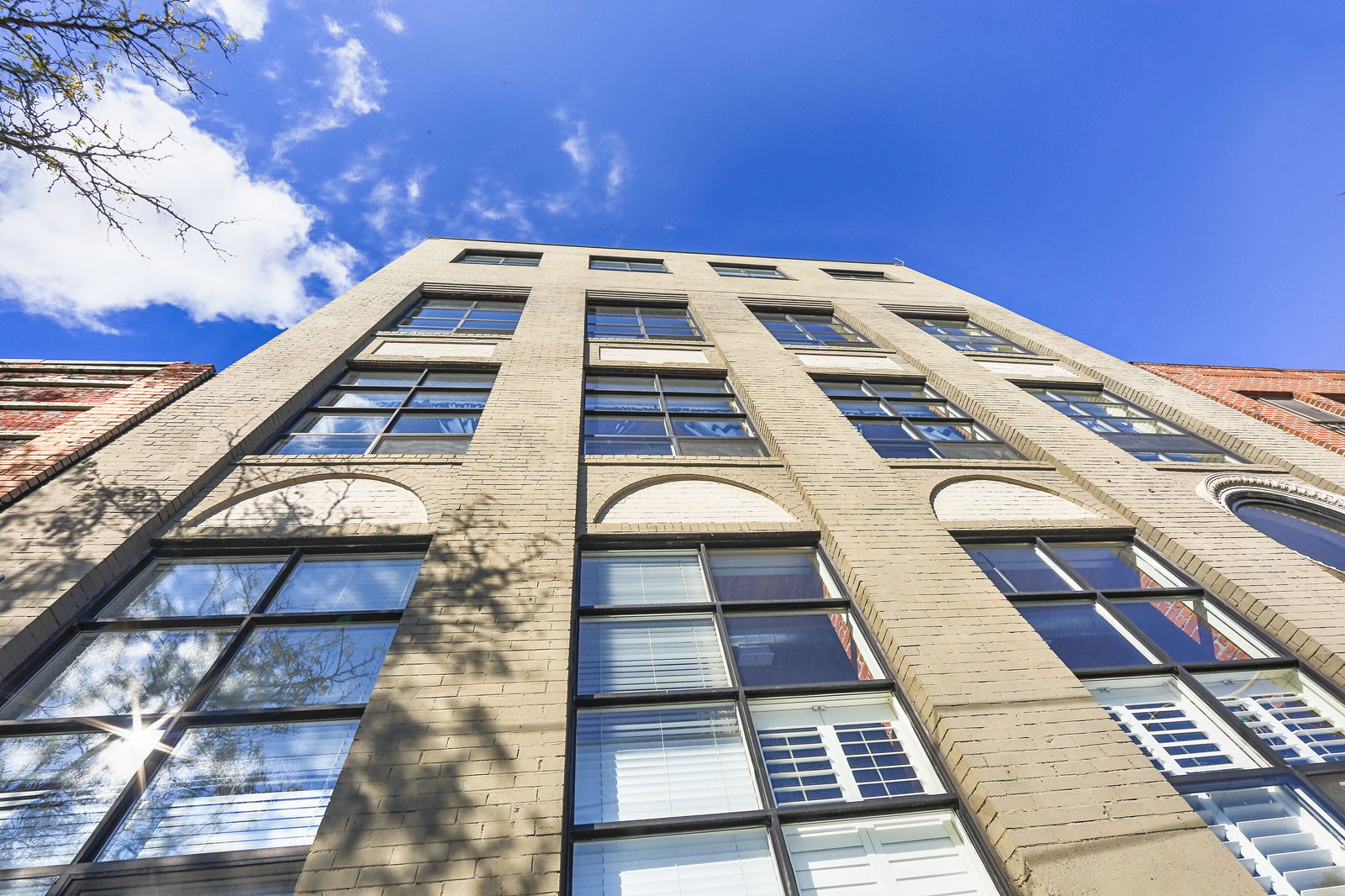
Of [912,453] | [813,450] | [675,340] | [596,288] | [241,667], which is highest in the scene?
[596,288]

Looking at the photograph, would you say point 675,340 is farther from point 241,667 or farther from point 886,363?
point 241,667

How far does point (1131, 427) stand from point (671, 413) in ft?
24.8

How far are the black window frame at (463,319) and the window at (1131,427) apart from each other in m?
9.82

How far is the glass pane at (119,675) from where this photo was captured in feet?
11.4

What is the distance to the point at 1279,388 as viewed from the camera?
1185 centimetres

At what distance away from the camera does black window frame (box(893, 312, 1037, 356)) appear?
→ 37.1ft

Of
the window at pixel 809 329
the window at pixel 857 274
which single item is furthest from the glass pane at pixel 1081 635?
the window at pixel 857 274

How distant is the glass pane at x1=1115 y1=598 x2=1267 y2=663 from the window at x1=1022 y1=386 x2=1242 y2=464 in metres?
3.34

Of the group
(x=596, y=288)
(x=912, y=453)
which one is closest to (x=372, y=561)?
(x=912, y=453)

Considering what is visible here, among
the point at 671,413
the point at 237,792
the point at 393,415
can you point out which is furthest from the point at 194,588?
the point at 671,413

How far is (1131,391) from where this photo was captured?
9312 millimetres

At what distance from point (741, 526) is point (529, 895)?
341 centimetres

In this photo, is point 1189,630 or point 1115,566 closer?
point 1189,630

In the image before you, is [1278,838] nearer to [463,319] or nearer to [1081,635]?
[1081,635]
